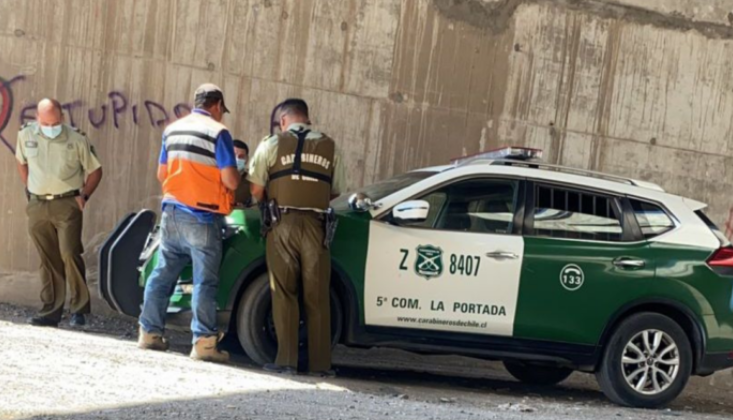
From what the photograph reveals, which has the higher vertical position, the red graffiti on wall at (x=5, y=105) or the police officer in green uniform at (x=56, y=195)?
the red graffiti on wall at (x=5, y=105)

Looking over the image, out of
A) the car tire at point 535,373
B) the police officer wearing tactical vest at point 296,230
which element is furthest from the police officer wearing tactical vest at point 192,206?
the car tire at point 535,373

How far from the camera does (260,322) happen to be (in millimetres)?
8141

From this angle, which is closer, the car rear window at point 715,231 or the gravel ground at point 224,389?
the gravel ground at point 224,389

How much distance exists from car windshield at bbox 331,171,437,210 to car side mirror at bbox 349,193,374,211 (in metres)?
0.17

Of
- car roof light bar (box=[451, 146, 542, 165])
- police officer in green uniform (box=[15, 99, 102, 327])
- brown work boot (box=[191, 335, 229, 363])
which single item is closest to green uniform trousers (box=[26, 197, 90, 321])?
police officer in green uniform (box=[15, 99, 102, 327])

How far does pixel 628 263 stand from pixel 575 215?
54 centimetres

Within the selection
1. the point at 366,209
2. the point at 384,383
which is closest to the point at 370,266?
the point at 366,209

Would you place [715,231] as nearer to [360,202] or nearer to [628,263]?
[628,263]

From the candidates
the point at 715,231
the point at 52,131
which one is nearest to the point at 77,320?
the point at 52,131

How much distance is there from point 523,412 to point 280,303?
1904 mm

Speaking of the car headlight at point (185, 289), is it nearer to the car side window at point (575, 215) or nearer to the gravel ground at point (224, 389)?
the gravel ground at point (224, 389)

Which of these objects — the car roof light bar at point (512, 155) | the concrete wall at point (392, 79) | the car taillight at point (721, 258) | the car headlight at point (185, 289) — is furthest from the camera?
the concrete wall at point (392, 79)

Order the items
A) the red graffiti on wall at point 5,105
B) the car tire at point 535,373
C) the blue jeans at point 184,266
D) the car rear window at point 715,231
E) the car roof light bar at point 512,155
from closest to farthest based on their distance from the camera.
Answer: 1. the blue jeans at point 184,266
2. the car rear window at point 715,231
3. the car roof light bar at point 512,155
4. the car tire at point 535,373
5. the red graffiti on wall at point 5,105

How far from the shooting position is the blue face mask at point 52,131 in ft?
31.3
